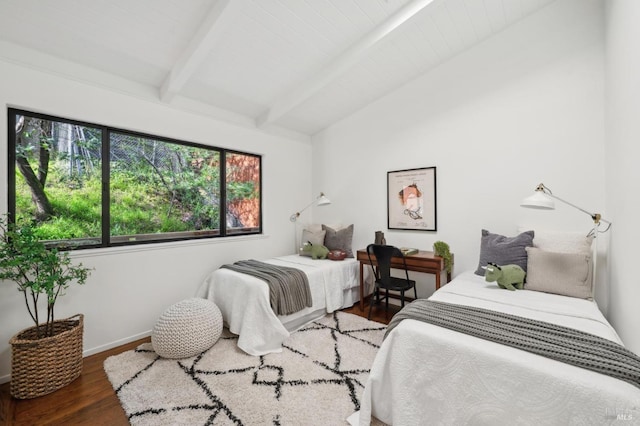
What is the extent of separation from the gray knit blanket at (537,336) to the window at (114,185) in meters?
2.65

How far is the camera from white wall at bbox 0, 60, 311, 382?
2.14 meters

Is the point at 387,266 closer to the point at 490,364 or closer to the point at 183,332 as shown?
the point at 490,364

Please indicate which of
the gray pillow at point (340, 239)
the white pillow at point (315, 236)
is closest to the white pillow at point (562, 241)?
the gray pillow at point (340, 239)

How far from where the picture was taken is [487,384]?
1.32 meters

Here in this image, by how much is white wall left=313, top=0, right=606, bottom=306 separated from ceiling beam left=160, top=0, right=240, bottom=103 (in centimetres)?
238

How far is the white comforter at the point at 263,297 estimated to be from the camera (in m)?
2.51

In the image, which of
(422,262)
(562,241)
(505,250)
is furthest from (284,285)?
(562,241)

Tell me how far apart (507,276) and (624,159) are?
110 cm

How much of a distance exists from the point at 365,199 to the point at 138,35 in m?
3.08

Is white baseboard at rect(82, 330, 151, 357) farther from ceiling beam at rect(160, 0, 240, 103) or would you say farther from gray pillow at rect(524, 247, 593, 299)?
gray pillow at rect(524, 247, 593, 299)

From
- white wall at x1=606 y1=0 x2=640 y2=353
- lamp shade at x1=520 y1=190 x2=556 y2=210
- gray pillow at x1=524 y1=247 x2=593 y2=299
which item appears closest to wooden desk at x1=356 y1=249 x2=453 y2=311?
gray pillow at x1=524 y1=247 x2=593 y2=299

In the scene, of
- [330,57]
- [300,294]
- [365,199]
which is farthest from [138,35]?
[365,199]

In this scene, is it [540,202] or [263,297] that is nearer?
[540,202]

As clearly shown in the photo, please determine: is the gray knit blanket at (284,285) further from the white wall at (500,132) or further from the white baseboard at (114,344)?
the white wall at (500,132)
